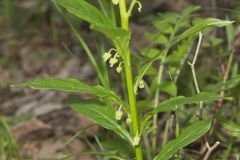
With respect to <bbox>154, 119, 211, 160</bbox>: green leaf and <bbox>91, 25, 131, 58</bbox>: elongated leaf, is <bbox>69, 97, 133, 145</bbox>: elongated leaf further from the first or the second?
<bbox>91, 25, 131, 58</bbox>: elongated leaf

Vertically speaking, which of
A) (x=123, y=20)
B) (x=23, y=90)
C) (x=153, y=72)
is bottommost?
(x=23, y=90)

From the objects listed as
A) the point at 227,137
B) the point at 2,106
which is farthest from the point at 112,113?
the point at 2,106

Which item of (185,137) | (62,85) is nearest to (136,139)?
(185,137)

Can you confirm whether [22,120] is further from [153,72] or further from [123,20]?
[123,20]

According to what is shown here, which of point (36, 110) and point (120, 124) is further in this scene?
point (36, 110)

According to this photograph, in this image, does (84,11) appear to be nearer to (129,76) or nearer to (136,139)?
(129,76)

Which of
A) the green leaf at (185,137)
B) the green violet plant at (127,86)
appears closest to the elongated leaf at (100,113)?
the green violet plant at (127,86)
